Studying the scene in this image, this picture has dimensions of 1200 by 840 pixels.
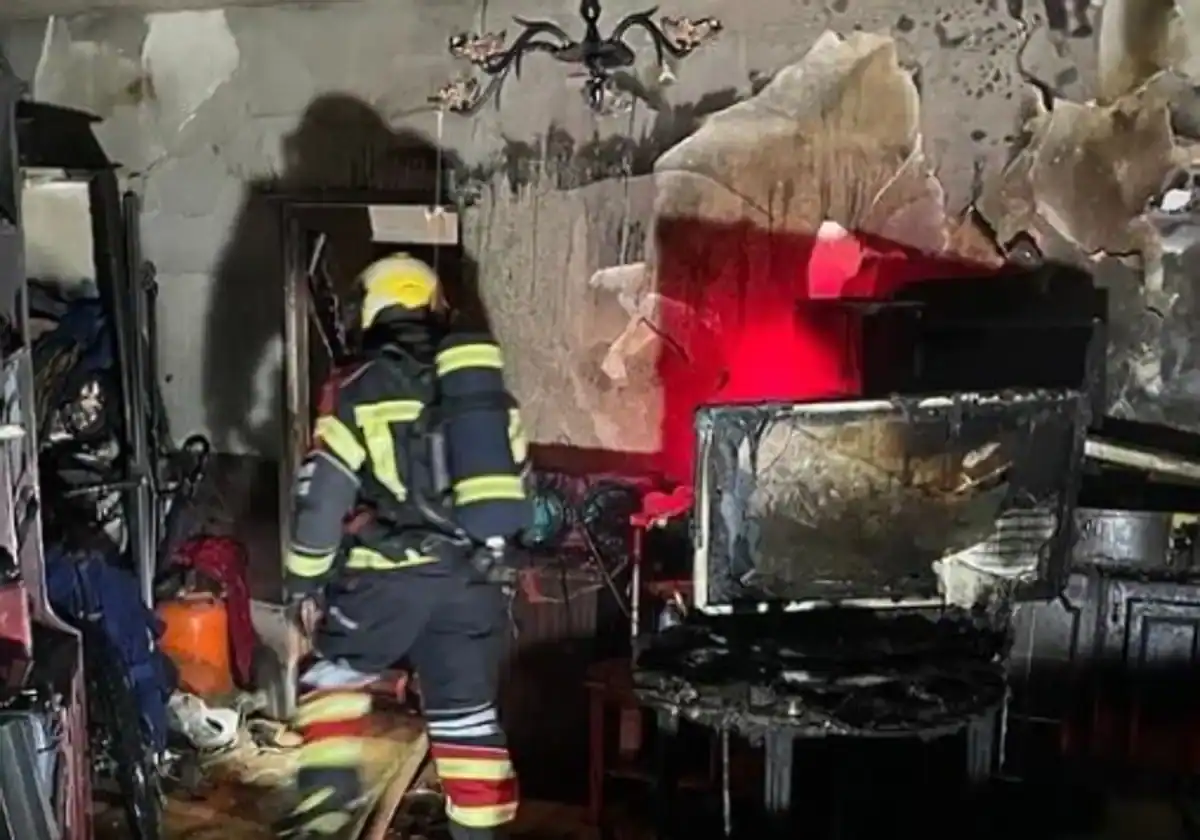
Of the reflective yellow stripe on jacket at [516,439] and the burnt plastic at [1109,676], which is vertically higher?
the reflective yellow stripe on jacket at [516,439]

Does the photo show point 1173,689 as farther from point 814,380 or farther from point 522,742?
point 522,742

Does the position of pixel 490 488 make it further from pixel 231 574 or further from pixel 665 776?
pixel 231 574

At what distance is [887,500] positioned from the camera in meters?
3.73

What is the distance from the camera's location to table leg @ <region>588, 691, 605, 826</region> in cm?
420

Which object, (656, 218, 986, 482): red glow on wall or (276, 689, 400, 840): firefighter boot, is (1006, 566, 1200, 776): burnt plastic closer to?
(656, 218, 986, 482): red glow on wall

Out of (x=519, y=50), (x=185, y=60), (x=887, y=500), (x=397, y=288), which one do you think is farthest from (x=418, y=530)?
(x=185, y=60)

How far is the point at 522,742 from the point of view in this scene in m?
4.70

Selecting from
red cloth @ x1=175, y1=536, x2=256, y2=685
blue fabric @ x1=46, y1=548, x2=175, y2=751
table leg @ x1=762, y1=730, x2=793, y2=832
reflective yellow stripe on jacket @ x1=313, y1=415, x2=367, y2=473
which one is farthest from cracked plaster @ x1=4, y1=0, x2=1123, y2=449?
table leg @ x1=762, y1=730, x2=793, y2=832

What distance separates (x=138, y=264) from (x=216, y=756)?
5.49 feet

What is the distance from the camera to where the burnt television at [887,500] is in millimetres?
3635

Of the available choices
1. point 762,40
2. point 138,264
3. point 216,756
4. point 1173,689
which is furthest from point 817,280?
point 216,756

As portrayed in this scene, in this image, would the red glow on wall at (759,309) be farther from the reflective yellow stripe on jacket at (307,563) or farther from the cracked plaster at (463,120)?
the reflective yellow stripe on jacket at (307,563)

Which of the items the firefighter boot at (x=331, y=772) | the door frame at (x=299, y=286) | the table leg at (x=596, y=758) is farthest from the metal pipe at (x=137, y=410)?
the table leg at (x=596, y=758)

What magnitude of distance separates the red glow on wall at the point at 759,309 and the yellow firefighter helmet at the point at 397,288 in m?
0.97
